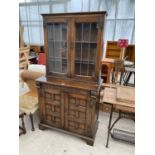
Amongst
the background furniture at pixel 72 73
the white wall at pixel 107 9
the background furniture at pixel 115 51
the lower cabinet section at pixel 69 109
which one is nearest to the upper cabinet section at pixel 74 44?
the background furniture at pixel 72 73

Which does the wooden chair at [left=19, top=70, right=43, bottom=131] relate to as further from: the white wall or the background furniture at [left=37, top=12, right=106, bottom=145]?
the white wall

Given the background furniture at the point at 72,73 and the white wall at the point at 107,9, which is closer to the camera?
the background furniture at the point at 72,73

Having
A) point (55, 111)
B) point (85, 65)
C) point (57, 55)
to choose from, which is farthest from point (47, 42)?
point (55, 111)

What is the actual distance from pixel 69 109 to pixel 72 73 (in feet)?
1.72

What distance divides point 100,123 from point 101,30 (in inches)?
64.1

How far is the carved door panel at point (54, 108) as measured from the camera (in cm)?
190

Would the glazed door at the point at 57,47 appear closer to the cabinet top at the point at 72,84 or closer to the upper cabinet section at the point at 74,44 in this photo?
the upper cabinet section at the point at 74,44

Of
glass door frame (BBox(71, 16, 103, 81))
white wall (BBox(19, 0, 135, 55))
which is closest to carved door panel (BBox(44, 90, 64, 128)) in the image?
glass door frame (BBox(71, 16, 103, 81))

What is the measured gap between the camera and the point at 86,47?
5.74ft

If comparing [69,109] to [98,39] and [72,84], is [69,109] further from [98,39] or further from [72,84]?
[98,39]

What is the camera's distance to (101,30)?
1.54 m

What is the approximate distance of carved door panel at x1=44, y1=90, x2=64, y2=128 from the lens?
1896 millimetres

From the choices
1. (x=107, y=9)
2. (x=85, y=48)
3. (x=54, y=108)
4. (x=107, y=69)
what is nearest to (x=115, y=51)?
(x=107, y=69)
